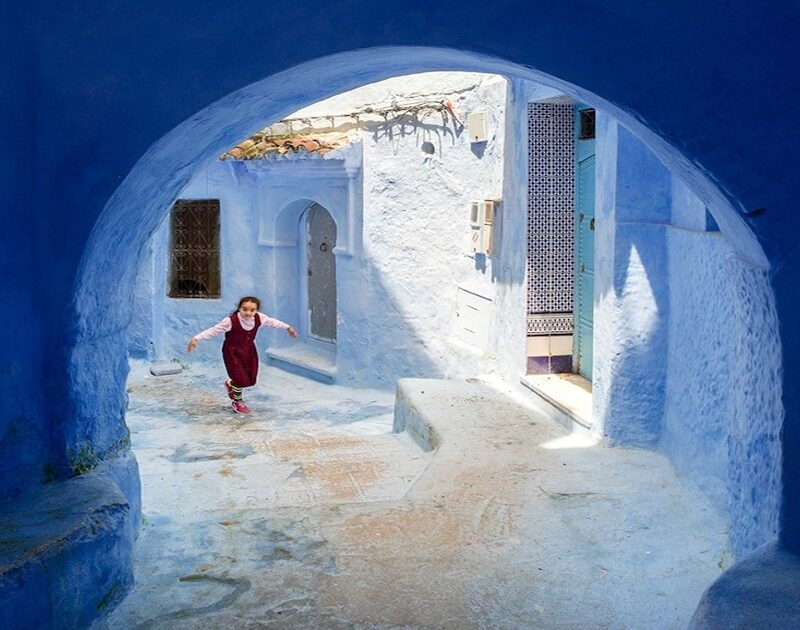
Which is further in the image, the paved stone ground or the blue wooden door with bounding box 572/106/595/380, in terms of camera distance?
the blue wooden door with bounding box 572/106/595/380

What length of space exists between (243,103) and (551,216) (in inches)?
194

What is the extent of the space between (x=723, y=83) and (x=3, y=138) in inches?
91.6

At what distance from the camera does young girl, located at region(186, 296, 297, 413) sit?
982 cm

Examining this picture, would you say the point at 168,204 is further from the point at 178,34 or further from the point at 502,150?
the point at 502,150

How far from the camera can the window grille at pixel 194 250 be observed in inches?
522

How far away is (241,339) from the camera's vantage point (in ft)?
32.9

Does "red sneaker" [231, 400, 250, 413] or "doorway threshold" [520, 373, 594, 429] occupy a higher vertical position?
"doorway threshold" [520, 373, 594, 429]

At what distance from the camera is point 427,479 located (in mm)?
5742

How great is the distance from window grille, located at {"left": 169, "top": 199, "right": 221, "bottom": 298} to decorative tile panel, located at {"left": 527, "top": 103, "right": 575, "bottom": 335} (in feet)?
19.9

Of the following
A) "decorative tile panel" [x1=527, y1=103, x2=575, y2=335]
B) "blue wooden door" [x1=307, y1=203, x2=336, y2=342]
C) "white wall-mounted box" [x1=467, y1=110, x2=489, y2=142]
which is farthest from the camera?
"blue wooden door" [x1=307, y1=203, x2=336, y2=342]

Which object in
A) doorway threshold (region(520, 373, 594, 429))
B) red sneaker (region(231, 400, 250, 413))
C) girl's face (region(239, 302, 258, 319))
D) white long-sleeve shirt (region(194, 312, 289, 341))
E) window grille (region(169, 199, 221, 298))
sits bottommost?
red sneaker (region(231, 400, 250, 413))

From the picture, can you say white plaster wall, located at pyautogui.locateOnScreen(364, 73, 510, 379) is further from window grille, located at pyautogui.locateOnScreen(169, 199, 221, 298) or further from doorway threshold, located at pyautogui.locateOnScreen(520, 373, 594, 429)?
window grille, located at pyautogui.locateOnScreen(169, 199, 221, 298)

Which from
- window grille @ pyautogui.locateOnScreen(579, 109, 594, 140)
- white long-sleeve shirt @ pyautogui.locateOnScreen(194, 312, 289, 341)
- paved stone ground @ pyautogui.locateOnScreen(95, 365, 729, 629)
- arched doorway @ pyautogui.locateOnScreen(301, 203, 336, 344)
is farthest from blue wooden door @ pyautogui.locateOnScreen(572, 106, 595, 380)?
arched doorway @ pyautogui.locateOnScreen(301, 203, 336, 344)

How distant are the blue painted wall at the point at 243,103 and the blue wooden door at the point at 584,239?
13.9 ft
